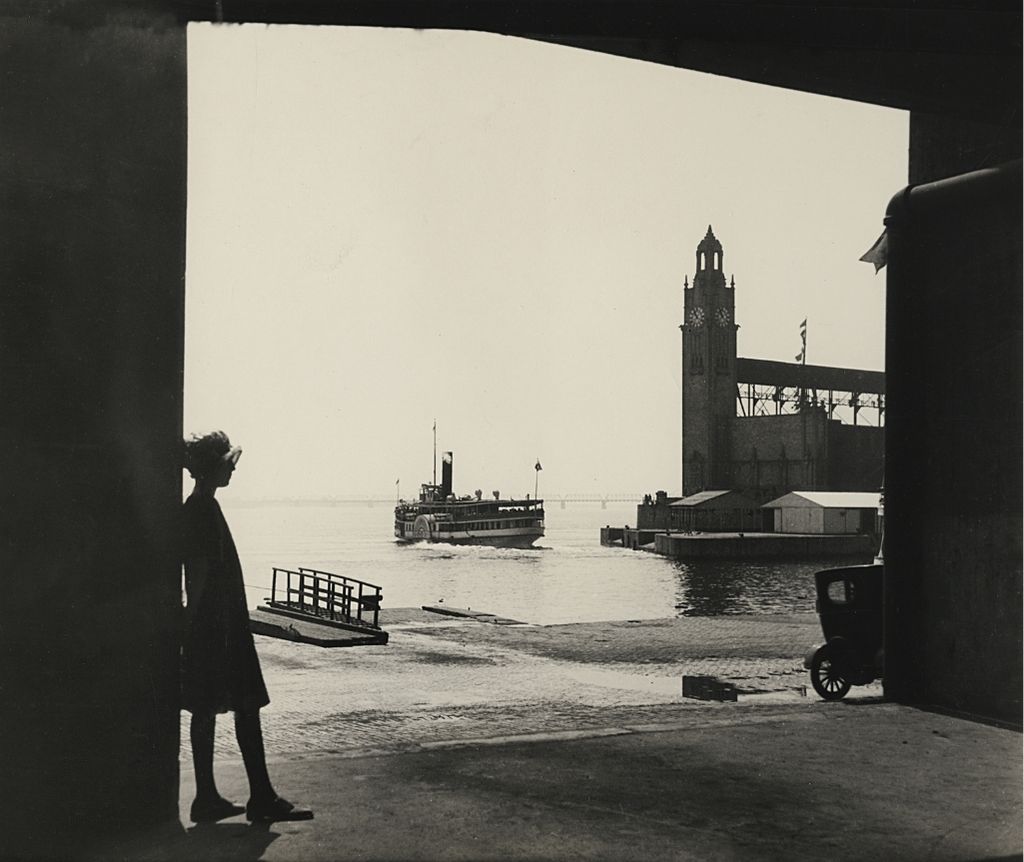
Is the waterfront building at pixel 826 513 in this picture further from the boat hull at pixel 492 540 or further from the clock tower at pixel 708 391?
the boat hull at pixel 492 540

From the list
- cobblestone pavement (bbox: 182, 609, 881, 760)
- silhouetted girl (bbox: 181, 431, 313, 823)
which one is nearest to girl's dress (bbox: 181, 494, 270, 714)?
silhouetted girl (bbox: 181, 431, 313, 823)

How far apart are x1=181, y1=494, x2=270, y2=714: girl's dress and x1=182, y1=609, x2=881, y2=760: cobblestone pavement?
89.2 inches

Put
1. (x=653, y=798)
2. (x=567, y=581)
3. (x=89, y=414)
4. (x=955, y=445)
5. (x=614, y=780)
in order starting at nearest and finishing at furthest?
A: (x=89, y=414), (x=653, y=798), (x=614, y=780), (x=955, y=445), (x=567, y=581)

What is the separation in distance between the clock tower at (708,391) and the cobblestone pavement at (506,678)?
6089 centimetres

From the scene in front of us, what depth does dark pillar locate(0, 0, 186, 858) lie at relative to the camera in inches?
185

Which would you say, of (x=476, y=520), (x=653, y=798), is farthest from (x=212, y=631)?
(x=476, y=520)

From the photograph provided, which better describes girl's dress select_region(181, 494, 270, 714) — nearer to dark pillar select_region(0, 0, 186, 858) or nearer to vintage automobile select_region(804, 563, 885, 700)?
dark pillar select_region(0, 0, 186, 858)

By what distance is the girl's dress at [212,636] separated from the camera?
5109 millimetres

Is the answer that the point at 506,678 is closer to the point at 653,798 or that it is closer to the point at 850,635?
the point at 850,635

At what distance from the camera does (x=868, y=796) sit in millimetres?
6020

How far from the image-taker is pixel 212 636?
5.12 metres

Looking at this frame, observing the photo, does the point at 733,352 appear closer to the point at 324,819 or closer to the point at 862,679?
the point at 862,679

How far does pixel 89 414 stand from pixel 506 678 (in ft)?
29.3

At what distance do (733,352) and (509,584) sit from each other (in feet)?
124
